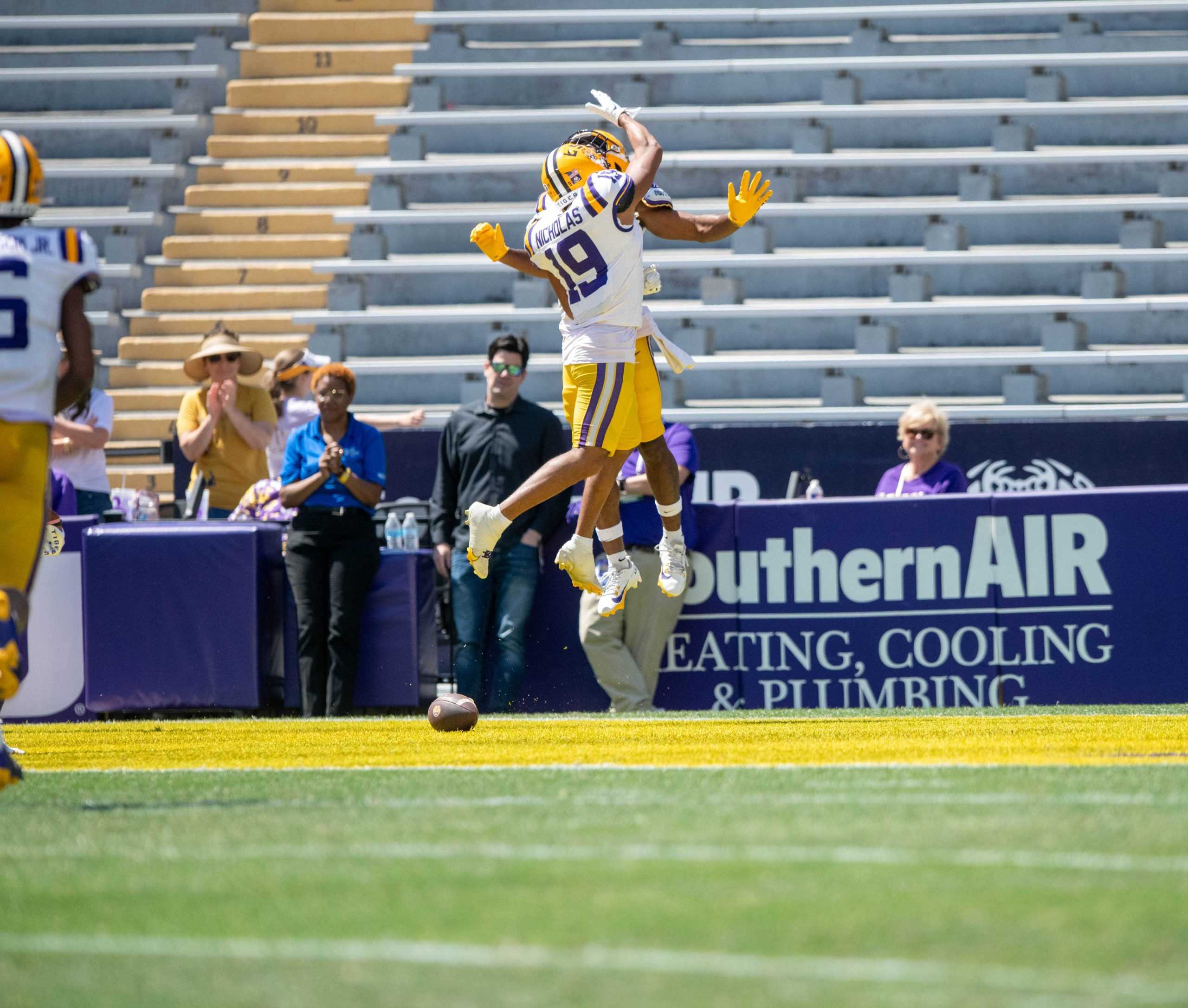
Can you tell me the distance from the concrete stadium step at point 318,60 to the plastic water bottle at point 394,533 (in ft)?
29.2

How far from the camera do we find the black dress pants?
32.1 ft

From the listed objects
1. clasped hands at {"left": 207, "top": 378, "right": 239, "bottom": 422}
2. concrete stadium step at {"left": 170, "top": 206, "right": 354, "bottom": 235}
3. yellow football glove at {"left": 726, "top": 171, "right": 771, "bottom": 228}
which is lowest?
clasped hands at {"left": 207, "top": 378, "right": 239, "bottom": 422}

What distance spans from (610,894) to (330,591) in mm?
6778

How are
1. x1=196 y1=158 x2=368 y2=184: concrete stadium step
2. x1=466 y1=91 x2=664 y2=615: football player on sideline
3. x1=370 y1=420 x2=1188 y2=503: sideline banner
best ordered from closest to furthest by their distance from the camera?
x1=466 y1=91 x2=664 y2=615: football player on sideline
x1=370 y1=420 x2=1188 y2=503: sideline banner
x1=196 y1=158 x2=368 y2=184: concrete stadium step

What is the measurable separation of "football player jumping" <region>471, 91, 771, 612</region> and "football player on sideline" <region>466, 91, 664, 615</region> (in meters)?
0.06

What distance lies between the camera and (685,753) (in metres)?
6.21

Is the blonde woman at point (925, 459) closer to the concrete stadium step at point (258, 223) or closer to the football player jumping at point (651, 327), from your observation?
the football player jumping at point (651, 327)

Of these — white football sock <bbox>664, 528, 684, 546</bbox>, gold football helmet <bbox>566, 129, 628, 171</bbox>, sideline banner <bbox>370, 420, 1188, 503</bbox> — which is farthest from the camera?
sideline banner <bbox>370, 420, 1188, 503</bbox>

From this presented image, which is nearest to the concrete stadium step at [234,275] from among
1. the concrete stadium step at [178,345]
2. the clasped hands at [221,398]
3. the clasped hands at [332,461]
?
the concrete stadium step at [178,345]

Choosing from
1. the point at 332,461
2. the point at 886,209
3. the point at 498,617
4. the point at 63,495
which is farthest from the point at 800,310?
the point at 63,495

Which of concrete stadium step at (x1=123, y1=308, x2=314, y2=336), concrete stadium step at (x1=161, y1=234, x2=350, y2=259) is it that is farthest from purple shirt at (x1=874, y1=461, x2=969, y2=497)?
concrete stadium step at (x1=161, y1=234, x2=350, y2=259)

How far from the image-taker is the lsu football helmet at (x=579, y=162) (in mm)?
7840

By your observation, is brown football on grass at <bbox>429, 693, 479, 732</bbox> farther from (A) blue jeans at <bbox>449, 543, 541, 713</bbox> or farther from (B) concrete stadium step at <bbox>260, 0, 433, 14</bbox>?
(B) concrete stadium step at <bbox>260, 0, 433, 14</bbox>

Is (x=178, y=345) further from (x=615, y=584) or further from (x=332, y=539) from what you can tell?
(x=615, y=584)
